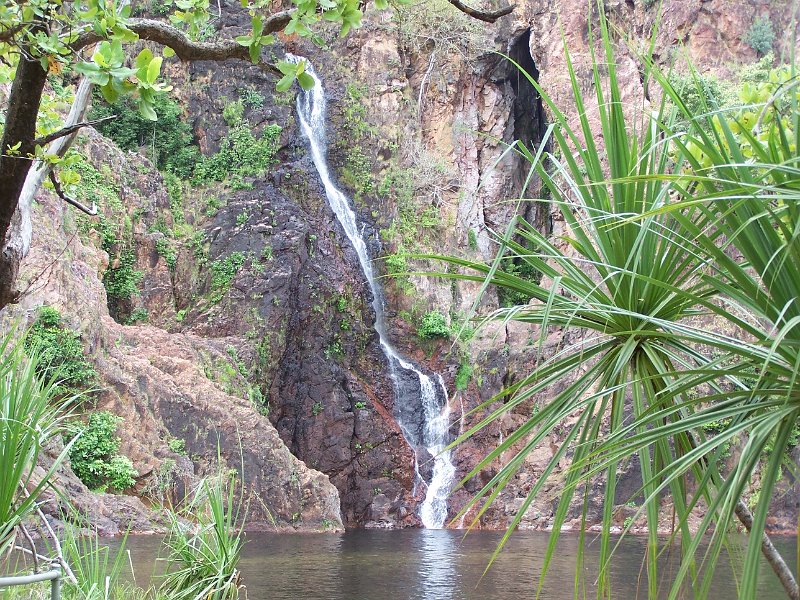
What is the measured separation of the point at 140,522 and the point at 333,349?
Result: 8.46 meters

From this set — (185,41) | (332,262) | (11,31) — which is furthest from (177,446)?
(11,31)

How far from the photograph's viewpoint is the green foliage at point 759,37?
24.1 m

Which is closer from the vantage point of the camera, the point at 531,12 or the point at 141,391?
the point at 141,391

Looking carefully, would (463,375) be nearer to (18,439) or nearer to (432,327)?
(432,327)

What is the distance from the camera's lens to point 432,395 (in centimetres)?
2227

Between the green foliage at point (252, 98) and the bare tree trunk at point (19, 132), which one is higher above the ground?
the green foliage at point (252, 98)

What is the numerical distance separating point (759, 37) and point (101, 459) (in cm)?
2200

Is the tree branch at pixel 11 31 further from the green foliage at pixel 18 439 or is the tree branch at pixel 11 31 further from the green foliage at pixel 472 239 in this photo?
the green foliage at pixel 472 239

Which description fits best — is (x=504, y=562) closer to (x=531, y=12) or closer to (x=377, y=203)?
(x=377, y=203)

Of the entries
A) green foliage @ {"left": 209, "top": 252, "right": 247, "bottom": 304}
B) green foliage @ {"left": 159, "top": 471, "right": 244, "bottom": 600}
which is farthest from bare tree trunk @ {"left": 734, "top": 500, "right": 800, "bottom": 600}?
green foliage @ {"left": 209, "top": 252, "right": 247, "bottom": 304}

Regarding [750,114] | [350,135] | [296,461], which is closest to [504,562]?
[296,461]

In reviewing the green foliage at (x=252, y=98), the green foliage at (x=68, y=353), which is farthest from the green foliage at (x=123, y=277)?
the green foliage at (x=252, y=98)

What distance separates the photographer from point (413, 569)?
1165 centimetres

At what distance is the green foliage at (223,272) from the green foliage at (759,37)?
16691mm
